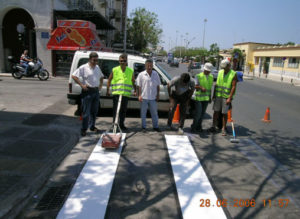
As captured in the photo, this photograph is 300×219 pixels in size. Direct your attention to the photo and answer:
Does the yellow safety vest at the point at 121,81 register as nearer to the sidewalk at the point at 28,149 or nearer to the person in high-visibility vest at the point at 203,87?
the sidewalk at the point at 28,149

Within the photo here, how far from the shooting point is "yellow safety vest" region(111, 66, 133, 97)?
20.6 ft

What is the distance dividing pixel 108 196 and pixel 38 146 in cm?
239

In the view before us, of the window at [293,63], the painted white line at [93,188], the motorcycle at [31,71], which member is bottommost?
the painted white line at [93,188]

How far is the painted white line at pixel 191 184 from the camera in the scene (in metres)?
3.38

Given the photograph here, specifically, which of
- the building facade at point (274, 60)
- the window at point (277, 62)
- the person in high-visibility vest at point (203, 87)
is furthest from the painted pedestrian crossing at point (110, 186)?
the window at point (277, 62)

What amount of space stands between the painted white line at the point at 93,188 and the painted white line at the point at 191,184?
1.05m

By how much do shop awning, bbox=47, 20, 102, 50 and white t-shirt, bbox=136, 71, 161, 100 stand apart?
12.8 meters

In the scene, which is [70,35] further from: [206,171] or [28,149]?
[206,171]

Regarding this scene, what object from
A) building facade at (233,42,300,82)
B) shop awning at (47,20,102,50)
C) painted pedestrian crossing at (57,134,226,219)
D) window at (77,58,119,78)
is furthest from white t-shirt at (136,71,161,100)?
building facade at (233,42,300,82)

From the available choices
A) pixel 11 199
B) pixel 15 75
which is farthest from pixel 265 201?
pixel 15 75

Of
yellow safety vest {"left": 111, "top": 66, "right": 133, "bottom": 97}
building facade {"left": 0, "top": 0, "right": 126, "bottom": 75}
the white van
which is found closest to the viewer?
yellow safety vest {"left": 111, "top": 66, "right": 133, "bottom": 97}

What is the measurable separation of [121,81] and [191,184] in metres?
3.16

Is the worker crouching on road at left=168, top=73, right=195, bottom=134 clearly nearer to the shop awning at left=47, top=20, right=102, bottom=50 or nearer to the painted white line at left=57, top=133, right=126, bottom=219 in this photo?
the painted white line at left=57, top=133, right=126, bottom=219

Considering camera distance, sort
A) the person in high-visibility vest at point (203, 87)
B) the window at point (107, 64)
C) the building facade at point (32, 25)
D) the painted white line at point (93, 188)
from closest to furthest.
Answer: the painted white line at point (93, 188)
the person in high-visibility vest at point (203, 87)
the window at point (107, 64)
the building facade at point (32, 25)
